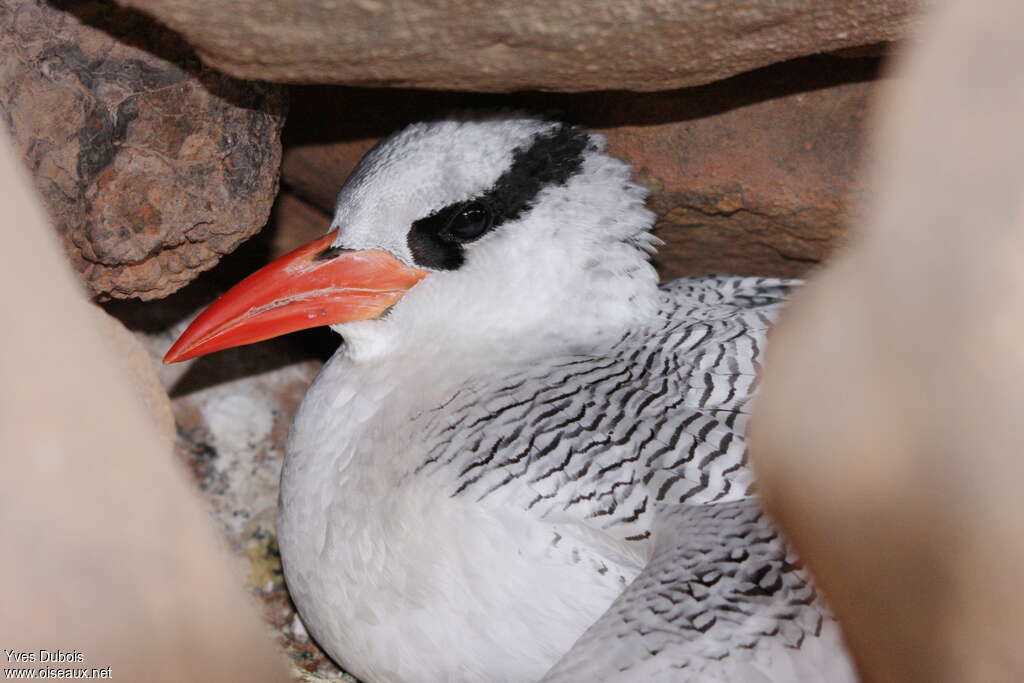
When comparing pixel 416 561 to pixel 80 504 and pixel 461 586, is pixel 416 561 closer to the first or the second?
pixel 461 586

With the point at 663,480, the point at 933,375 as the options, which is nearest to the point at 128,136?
the point at 663,480

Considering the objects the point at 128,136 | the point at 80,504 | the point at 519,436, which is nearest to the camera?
the point at 80,504

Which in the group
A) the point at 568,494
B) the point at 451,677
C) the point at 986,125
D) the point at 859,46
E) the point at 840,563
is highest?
the point at 986,125

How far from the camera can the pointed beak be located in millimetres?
2615

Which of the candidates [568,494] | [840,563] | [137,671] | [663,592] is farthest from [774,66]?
[137,671]

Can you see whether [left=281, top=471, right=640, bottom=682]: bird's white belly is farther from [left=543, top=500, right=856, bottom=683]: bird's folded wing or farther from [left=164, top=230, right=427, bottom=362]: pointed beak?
[left=164, top=230, right=427, bottom=362]: pointed beak

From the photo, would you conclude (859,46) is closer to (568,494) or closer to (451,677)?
(568,494)

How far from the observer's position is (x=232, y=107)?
2.66m

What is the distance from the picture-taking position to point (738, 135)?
3.08m

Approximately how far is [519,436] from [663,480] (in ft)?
1.17

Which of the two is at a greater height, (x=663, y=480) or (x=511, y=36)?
(x=511, y=36)

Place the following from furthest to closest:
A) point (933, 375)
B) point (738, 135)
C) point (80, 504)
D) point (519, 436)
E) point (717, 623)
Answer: point (738, 135) < point (519, 436) < point (717, 623) < point (933, 375) < point (80, 504)

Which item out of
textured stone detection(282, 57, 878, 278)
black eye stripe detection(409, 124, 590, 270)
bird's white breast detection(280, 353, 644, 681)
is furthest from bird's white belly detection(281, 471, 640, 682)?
textured stone detection(282, 57, 878, 278)

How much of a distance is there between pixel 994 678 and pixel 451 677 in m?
1.34
